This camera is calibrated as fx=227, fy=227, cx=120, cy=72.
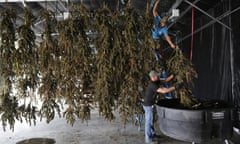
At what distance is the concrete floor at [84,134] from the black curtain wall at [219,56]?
0.90 metres

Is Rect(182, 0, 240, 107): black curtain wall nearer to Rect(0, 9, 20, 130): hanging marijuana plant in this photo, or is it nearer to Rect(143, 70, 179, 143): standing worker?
Rect(143, 70, 179, 143): standing worker

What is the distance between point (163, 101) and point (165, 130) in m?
0.45

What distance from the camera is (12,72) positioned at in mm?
3059

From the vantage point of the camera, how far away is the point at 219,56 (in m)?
4.44

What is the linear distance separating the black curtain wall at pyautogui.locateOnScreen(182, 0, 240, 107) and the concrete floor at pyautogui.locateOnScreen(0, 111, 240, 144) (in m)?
0.90

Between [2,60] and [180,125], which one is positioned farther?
[2,60]

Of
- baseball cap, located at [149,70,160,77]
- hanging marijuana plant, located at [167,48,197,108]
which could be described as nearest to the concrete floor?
baseball cap, located at [149,70,160,77]

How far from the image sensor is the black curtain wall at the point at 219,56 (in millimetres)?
3500

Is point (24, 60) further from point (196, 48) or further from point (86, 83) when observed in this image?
point (196, 48)

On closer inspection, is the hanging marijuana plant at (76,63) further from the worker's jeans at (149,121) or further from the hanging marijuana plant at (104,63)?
the worker's jeans at (149,121)

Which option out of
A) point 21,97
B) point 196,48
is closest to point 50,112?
point 21,97

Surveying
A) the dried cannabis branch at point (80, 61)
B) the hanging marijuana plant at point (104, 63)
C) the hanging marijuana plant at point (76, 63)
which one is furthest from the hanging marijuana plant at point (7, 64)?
the hanging marijuana plant at point (104, 63)

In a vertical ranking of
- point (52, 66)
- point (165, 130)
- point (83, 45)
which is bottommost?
point (165, 130)

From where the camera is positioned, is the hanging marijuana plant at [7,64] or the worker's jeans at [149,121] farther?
the worker's jeans at [149,121]
